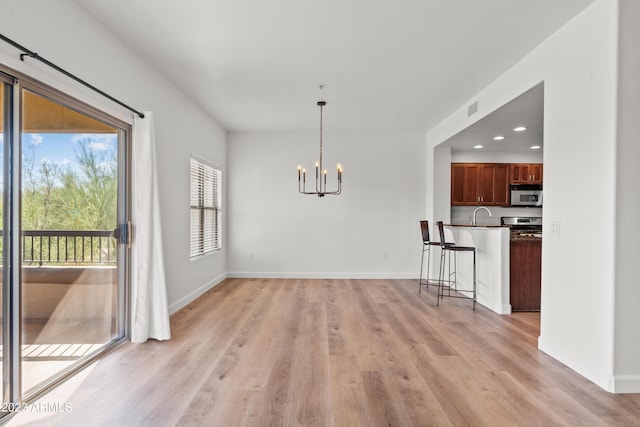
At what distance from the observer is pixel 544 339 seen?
120 inches

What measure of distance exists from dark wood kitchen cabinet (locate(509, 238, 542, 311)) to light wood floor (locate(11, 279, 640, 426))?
1.28 feet

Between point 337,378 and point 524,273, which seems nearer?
point 337,378

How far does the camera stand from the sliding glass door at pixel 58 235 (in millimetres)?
2039

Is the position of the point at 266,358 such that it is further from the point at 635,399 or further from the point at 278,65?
the point at 278,65

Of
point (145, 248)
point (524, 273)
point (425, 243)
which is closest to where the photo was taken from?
point (145, 248)

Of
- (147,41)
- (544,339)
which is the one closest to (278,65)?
(147,41)

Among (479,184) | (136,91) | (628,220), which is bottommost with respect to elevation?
(628,220)

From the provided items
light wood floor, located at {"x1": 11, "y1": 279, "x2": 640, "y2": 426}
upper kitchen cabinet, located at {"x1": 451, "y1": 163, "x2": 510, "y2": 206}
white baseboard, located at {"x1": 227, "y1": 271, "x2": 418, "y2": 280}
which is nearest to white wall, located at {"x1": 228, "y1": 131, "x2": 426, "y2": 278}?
white baseboard, located at {"x1": 227, "y1": 271, "x2": 418, "y2": 280}

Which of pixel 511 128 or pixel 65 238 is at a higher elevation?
pixel 511 128

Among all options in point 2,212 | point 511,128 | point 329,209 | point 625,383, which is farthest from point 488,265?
point 2,212

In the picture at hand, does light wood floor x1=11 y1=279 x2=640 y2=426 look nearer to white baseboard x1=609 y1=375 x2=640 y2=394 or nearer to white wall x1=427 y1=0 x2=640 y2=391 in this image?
white baseboard x1=609 y1=375 x2=640 y2=394

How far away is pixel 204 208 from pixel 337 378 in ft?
12.2

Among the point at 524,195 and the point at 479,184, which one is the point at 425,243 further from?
the point at 524,195

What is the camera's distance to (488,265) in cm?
457
